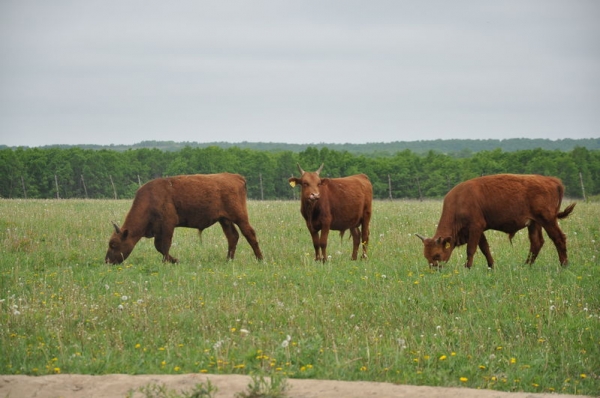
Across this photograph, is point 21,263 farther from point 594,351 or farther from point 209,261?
point 594,351

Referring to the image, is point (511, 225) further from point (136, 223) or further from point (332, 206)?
point (136, 223)

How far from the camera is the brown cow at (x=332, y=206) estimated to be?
16328 mm

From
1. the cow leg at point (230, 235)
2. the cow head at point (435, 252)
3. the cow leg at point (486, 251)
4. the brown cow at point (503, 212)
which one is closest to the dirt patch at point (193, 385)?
the cow head at point (435, 252)

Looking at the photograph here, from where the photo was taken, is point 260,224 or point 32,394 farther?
point 260,224

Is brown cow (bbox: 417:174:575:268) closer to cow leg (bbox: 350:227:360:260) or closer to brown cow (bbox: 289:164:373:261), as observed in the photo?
brown cow (bbox: 289:164:373:261)

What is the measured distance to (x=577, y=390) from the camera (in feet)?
24.7

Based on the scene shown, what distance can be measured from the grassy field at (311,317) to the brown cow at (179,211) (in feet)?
1.72

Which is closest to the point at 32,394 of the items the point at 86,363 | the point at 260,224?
the point at 86,363

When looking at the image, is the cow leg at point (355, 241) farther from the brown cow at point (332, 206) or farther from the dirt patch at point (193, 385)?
the dirt patch at point (193, 385)

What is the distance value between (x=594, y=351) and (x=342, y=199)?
9092 millimetres

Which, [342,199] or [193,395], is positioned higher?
[342,199]

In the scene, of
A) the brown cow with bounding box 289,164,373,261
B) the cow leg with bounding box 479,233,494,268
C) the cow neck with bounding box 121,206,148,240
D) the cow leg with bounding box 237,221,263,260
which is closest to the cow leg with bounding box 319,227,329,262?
the brown cow with bounding box 289,164,373,261

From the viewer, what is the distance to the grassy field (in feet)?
26.8

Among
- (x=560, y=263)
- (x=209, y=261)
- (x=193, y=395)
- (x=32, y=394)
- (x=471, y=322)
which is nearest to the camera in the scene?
(x=193, y=395)
